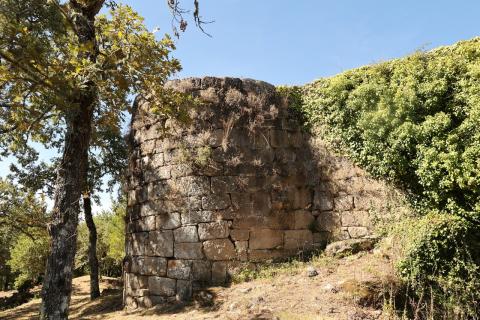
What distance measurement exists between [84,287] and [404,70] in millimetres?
15294

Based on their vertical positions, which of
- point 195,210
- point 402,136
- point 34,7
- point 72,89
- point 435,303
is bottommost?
point 435,303

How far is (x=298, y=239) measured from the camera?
8859 mm

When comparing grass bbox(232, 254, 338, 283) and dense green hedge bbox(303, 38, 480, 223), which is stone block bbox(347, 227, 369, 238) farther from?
dense green hedge bbox(303, 38, 480, 223)

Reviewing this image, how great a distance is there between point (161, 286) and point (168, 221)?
136 centimetres

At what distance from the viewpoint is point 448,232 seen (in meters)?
6.96

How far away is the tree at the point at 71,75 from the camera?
22.1ft

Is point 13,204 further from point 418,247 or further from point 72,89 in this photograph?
point 418,247

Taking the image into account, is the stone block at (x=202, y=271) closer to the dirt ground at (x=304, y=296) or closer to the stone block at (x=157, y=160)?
the dirt ground at (x=304, y=296)

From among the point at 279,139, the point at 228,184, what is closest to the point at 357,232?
the point at 279,139

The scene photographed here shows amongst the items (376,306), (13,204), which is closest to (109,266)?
(13,204)

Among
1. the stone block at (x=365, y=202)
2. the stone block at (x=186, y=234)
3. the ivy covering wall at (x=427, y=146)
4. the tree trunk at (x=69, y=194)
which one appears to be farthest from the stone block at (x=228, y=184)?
the tree trunk at (x=69, y=194)

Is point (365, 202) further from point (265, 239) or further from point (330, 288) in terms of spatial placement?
point (330, 288)

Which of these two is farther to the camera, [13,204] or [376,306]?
[13,204]

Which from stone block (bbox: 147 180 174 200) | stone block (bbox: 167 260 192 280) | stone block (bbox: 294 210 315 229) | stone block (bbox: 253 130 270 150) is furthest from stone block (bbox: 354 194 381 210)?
stone block (bbox: 147 180 174 200)
